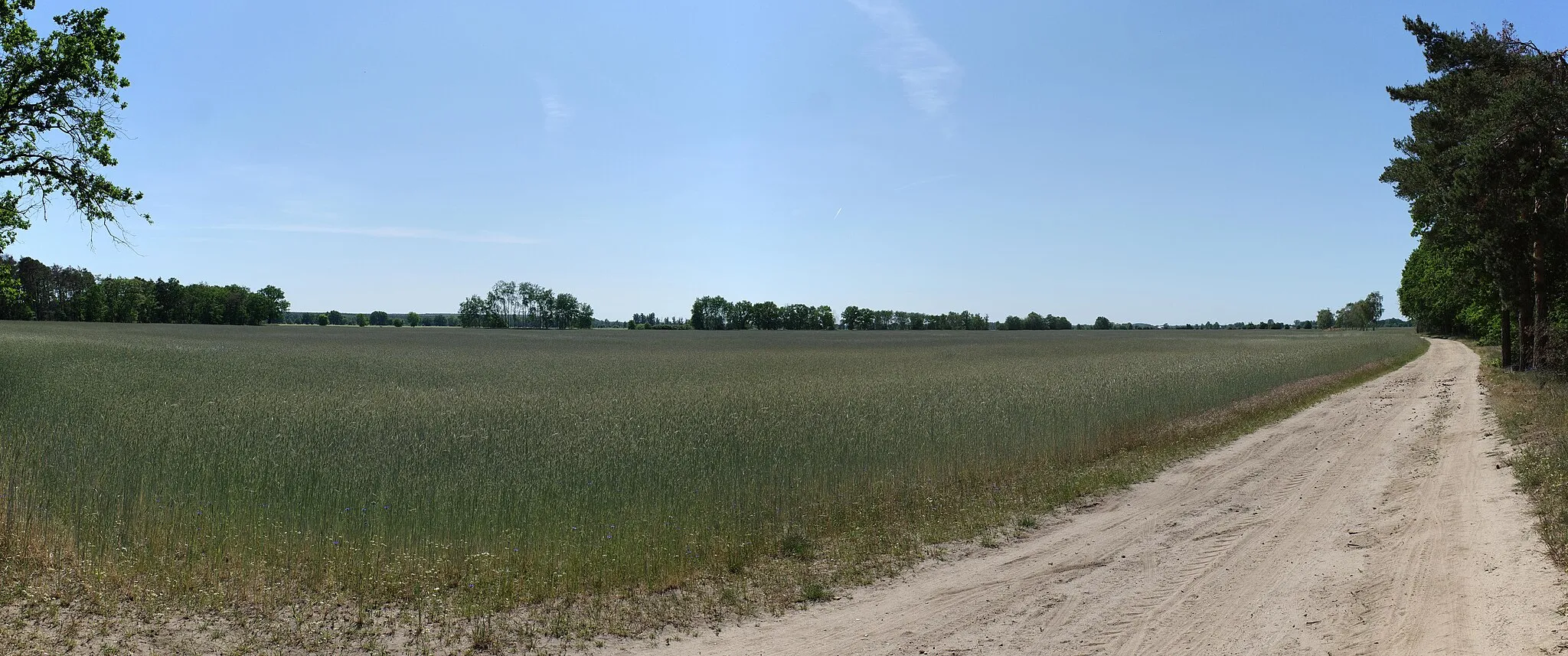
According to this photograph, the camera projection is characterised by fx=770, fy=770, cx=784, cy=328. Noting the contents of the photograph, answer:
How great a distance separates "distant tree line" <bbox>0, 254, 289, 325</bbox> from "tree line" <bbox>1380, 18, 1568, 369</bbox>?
142125 millimetres

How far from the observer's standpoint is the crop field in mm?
8055

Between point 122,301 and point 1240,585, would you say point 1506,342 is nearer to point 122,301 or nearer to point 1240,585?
point 1240,585

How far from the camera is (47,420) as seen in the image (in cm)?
1523

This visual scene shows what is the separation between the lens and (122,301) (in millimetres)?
132000

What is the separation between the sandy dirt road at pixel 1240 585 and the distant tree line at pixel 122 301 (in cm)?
13779

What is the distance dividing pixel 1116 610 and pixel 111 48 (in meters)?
30.1

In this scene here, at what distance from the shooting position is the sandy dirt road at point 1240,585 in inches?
249

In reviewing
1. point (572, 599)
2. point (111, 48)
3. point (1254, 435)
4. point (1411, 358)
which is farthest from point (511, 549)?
point (1411, 358)

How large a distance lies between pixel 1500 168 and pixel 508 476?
77.5 feet

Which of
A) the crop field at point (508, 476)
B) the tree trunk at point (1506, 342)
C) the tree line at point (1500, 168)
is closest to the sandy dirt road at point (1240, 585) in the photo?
the crop field at point (508, 476)

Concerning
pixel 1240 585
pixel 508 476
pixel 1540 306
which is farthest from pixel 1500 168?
pixel 508 476

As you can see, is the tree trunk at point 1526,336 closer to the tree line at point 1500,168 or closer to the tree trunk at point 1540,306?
the tree line at point 1500,168

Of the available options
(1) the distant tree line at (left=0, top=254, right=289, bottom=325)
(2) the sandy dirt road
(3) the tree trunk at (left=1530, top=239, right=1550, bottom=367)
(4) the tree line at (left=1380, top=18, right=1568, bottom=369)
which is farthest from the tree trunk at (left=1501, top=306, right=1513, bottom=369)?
(1) the distant tree line at (left=0, top=254, right=289, bottom=325)

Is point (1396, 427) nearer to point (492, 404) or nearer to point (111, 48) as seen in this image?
point (492, 404)
